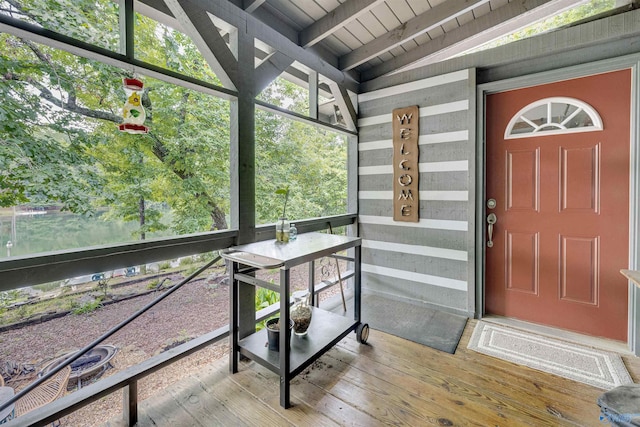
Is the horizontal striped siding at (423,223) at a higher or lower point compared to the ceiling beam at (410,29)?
lower

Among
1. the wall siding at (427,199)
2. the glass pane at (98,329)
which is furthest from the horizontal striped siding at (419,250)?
the glass pane at (98,329)

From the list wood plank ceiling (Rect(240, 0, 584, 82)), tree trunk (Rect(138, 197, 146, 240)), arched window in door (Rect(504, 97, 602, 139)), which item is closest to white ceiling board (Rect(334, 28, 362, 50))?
wood plank ceiling (Rect(240, 0, 584, 82))

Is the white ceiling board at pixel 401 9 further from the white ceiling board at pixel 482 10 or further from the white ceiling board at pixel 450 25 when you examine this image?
the white ceiling board at pixel 482 10

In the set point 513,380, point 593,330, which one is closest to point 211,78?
point 513,380

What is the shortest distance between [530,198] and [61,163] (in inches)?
180

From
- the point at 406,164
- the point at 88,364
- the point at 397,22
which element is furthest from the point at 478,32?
the point at 88,364

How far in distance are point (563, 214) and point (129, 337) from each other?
494 cm

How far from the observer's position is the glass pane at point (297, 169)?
485cm

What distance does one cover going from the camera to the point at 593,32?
2.21 meters

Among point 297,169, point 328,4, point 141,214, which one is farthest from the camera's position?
point 297,169

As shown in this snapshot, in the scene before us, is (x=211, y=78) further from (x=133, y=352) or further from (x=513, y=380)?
(x=513, y=380)

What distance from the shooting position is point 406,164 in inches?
122

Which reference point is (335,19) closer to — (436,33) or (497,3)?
(436,33)

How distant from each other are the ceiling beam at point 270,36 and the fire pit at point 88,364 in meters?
3.14
